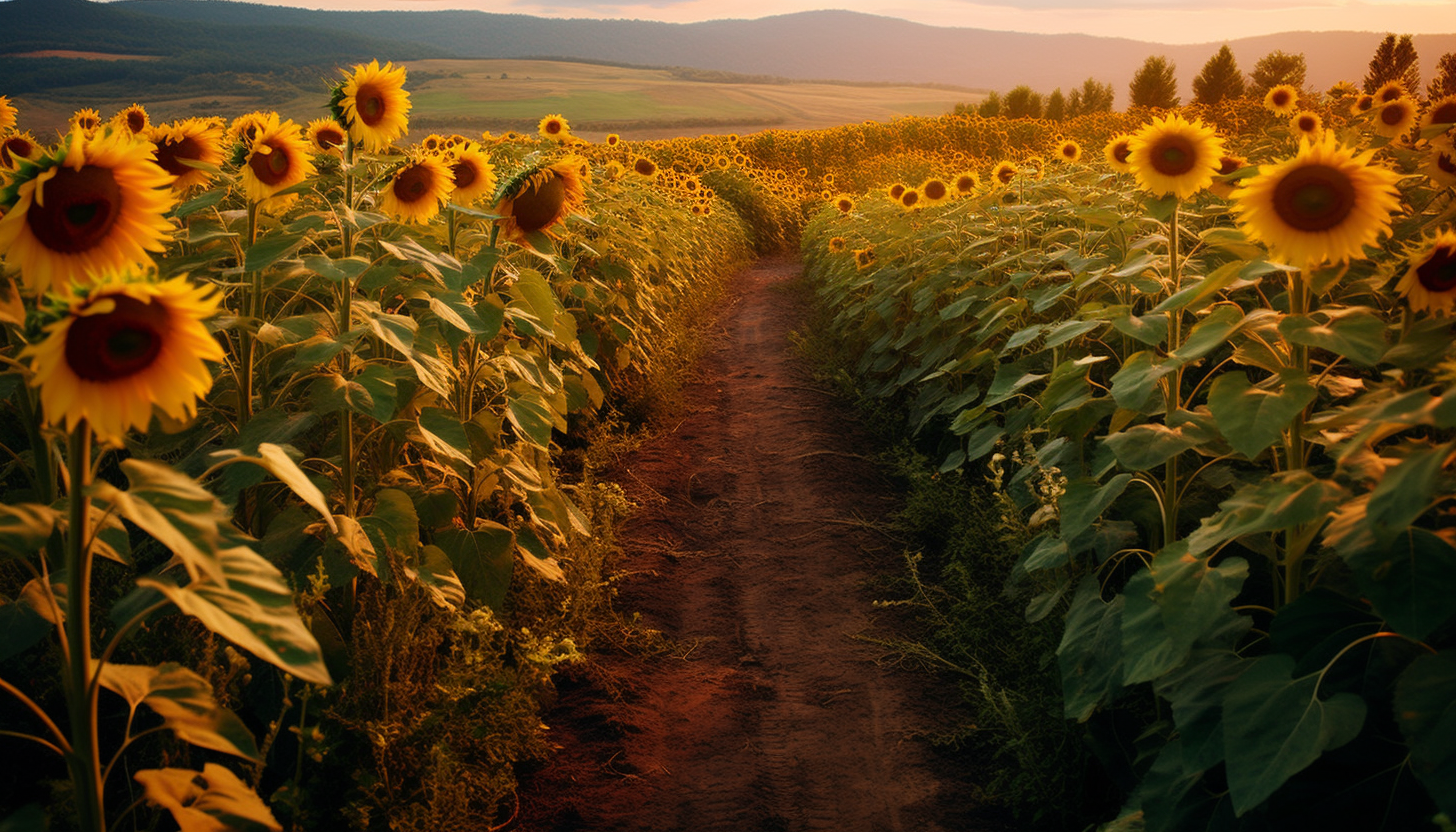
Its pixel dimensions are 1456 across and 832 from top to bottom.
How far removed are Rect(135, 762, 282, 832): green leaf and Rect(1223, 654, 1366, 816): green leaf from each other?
4.89 feet

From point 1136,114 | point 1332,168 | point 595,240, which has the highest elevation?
point 1136,114

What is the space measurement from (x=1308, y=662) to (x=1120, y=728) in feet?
2.76

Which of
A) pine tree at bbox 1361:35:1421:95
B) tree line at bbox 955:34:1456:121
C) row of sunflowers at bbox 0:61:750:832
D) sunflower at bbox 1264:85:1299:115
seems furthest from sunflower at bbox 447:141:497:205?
tree line at bbox 955:34:1456:121

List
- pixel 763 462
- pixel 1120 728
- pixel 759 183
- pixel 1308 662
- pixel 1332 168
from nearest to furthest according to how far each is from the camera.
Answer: pixel 1308 662 < pixel 1332 168 < pixel 1120 728 < pixel 763 462 < pixel 759 183

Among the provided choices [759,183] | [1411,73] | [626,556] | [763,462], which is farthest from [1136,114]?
[626,556]

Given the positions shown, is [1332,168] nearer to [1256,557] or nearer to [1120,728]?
[1256,557]

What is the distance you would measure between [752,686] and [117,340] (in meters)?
2.44

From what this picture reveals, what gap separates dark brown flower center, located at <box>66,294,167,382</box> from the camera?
1062 mm

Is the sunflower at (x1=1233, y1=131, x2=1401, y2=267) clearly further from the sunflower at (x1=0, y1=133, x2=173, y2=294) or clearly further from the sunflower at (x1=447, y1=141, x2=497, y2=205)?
the sunflower at (x1=447, y1=141, x2=497, y2=205)

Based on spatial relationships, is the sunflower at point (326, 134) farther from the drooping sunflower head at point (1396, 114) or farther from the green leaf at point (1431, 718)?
the drooping sunflower head at point (1396, 114)

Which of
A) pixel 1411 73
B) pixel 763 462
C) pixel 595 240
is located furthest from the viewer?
pixel 1411 73

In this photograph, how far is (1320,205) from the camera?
182cm

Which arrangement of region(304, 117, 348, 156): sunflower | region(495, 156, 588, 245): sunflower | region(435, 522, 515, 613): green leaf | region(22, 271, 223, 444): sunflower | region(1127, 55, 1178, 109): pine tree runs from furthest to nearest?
region(1127, 55, 1178, 109): pine tree < region(304, 117, 348, 156): sunflower < region(495, 156, 588, 245): sunflower < region(435, 522, 515, 613): green leaf < region(22, 271, 223, 444): sunflower

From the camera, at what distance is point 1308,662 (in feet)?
4.95
